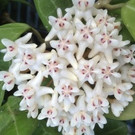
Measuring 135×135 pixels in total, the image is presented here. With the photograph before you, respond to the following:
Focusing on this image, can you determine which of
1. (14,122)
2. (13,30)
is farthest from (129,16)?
(14,122)

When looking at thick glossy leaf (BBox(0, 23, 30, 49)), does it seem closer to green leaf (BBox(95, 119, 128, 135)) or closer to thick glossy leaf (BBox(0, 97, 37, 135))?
thick glossy leaf (BBox(0, 97, 37, 135))

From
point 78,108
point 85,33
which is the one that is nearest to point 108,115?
point 78,108

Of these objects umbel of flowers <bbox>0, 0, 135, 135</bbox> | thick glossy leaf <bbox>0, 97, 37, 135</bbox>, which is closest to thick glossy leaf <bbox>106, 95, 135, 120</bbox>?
umbel of flowers <bbox>0, 0, 135, 135</bbox>

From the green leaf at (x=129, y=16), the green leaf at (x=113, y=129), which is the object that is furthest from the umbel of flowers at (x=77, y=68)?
the green leaf at (x=113, y=129)

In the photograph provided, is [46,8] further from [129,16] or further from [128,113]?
[128,113]

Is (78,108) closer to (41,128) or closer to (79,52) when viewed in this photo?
(79,52)

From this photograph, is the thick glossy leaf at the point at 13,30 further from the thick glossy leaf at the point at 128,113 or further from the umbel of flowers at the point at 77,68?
the thick glossy leaf at the point at 128,113
